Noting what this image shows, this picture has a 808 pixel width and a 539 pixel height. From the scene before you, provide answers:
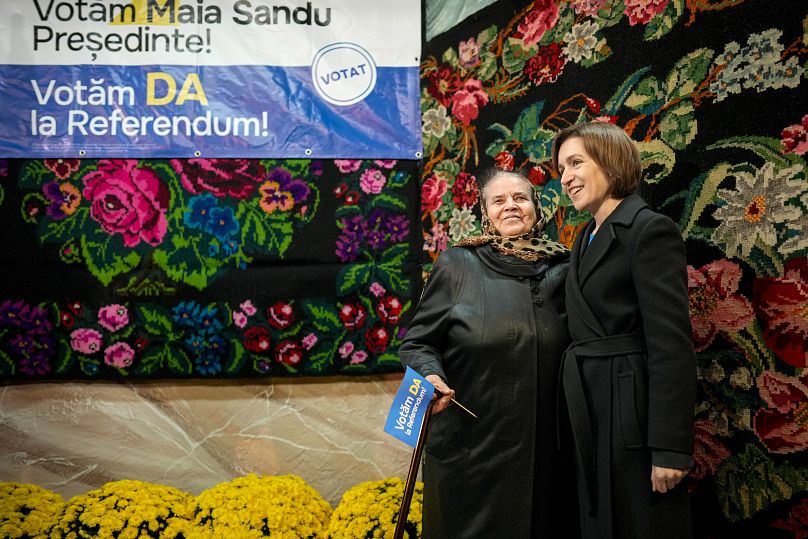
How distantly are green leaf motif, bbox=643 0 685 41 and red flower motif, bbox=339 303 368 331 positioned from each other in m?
1.48

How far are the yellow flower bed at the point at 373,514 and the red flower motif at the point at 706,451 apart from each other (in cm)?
89

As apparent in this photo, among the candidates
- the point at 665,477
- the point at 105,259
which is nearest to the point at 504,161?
the point at 665,477

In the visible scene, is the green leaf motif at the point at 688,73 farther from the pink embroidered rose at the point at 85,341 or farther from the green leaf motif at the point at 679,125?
the pink embroidered rose at the point at 85,341

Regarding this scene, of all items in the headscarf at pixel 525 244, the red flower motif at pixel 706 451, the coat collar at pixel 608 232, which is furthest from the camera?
the headscarf at pixel 525 244

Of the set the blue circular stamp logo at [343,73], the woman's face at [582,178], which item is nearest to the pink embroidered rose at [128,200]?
the blue circular stamp logo at [343,73]

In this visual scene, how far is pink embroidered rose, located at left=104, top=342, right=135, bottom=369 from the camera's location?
8.28 ft

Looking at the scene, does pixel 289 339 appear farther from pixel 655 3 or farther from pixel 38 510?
pixel 655 3

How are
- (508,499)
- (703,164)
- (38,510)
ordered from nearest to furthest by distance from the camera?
(508,499)
(703,164)
(38,510)

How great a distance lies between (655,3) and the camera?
1.88 m

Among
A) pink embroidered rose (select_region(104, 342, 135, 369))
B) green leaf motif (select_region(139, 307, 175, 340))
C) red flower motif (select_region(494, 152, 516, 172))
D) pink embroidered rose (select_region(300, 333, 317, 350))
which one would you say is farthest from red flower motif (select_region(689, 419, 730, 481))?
pink embroidered rose (select_region(104, 342, 135, 369))

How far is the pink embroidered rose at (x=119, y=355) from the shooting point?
252cm

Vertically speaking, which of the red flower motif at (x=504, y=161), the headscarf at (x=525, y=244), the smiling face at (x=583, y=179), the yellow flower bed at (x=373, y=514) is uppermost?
the red flower motif at (x=504, y=161)

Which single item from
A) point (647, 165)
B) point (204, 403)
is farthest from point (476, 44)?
point (204, 403)

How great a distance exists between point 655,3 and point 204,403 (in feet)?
7.42
